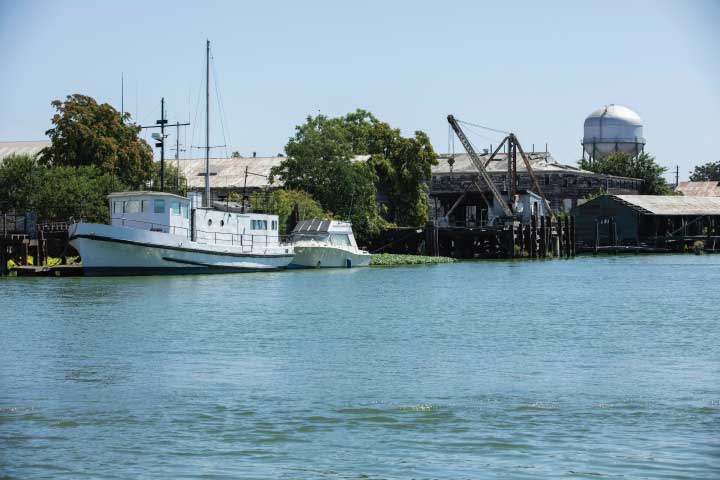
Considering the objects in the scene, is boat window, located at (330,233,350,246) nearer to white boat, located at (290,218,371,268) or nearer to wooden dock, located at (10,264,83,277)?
white boat, located at (290,218,371,268)

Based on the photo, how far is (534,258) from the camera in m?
81.7

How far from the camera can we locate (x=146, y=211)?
168 feet

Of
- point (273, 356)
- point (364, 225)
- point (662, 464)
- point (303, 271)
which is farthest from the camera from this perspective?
point (364, 225)

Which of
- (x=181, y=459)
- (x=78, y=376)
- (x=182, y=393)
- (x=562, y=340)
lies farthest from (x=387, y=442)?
(x=562, y=340)

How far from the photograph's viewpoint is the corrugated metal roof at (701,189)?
452ft

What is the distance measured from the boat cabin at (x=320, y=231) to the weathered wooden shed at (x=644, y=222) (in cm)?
3653

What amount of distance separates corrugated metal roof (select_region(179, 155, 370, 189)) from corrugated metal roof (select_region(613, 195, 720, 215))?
80.0 feet

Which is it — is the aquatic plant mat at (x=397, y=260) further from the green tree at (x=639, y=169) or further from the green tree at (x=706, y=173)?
the green tree at (x=706, y=173)

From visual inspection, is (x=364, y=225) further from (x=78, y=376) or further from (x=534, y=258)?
(x=78, y=376)

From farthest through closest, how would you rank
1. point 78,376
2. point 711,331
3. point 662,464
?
point 711,331 → point 78,376 → point 662,464

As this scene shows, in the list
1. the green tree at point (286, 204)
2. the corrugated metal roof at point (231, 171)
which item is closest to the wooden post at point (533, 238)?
the green tree at point (286, 204)

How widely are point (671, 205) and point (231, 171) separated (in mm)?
39245

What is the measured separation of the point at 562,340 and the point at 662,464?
12.8 metres

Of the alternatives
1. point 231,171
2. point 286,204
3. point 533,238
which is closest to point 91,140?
point 286,204
